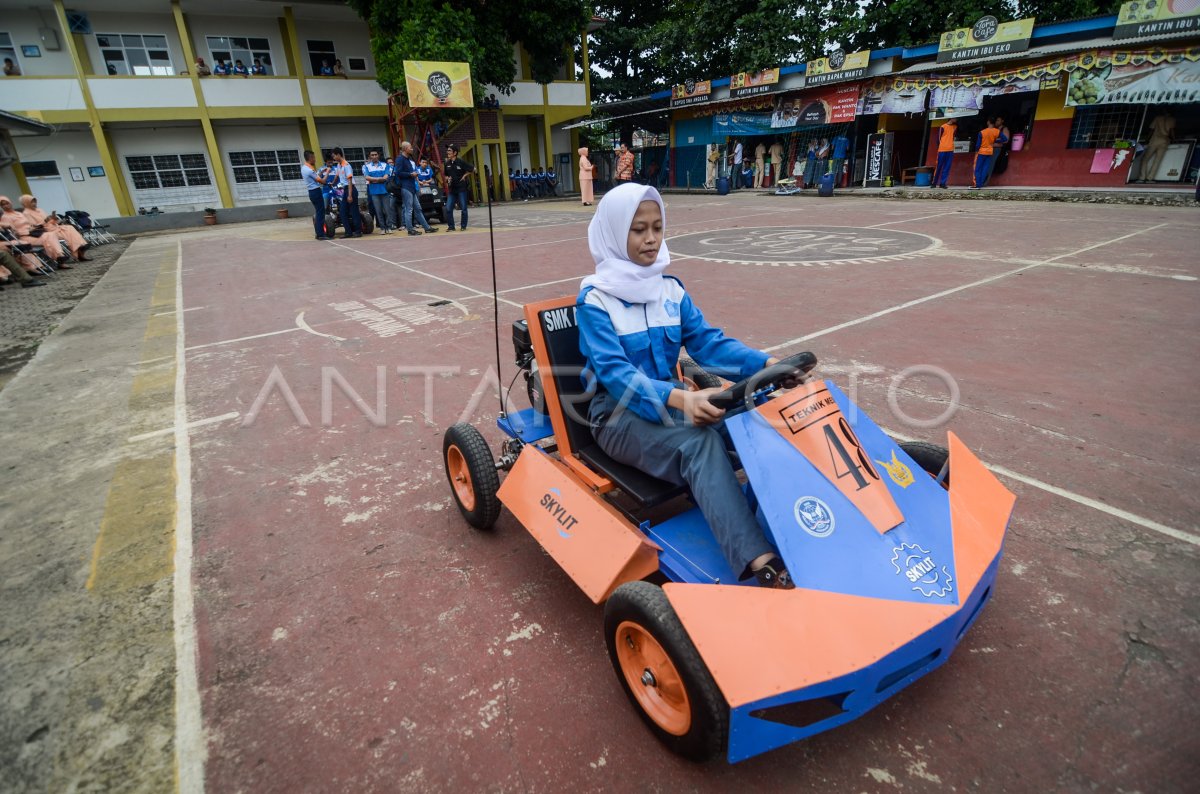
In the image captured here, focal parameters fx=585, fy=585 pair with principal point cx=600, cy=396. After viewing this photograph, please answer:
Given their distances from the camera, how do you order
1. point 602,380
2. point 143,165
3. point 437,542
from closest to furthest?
point 602,380 < point 437,542 < point 143,165

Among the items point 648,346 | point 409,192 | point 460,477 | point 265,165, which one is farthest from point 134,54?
point 648,346

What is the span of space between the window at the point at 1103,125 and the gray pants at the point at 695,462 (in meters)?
20.1

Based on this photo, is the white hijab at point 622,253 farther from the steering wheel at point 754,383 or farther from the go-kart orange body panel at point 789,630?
the go-kart orange body panel at point 789,630

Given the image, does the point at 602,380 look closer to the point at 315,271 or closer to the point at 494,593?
the point at 494,593

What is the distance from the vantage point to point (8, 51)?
19328mm

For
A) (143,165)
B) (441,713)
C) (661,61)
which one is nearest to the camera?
(441,713)

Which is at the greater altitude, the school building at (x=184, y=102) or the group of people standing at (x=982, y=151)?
the school building at (x=184, y=102)

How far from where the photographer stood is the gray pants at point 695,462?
178cm

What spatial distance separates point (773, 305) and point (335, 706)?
5.48m

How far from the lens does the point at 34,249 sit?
11.6m

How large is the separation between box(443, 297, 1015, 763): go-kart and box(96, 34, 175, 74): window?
27.3 meters

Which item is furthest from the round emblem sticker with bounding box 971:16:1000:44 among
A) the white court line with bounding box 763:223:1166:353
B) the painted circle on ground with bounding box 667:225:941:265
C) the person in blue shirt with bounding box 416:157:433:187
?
the person in blue shirt with bounding box 416:157:433:187

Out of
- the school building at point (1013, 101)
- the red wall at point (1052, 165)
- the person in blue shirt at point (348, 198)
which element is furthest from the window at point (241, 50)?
the red wall at point (1052, 165)

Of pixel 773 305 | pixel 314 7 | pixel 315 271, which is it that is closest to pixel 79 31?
pixel 314 7
